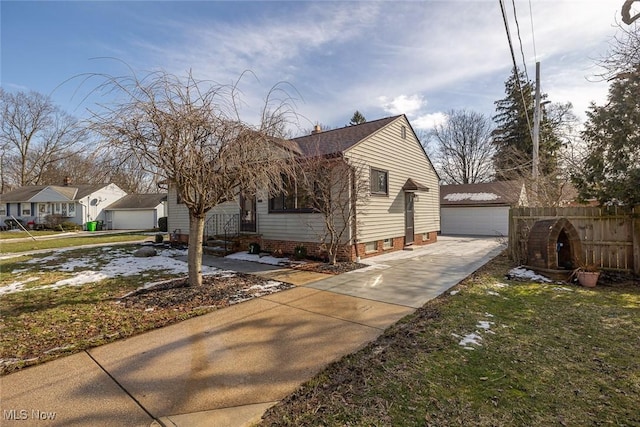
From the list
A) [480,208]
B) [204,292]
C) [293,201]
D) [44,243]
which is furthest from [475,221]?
[44,243]

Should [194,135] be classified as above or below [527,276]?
above

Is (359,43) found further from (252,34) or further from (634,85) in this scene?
(634,85)

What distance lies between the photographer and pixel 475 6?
23.0 feet

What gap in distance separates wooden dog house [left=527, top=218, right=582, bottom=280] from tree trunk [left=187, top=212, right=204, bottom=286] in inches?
316

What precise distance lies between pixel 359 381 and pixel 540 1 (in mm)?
8951

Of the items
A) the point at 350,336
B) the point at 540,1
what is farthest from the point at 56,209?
the point at 540,1

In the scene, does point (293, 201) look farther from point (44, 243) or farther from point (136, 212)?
point (136, 212)

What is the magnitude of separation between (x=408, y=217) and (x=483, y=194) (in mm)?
11795

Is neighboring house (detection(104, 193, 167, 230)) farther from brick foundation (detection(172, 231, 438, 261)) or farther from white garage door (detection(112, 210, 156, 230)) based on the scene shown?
brick foundation (detection(172, 231, 438, 261))

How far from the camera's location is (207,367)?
3.29 metres

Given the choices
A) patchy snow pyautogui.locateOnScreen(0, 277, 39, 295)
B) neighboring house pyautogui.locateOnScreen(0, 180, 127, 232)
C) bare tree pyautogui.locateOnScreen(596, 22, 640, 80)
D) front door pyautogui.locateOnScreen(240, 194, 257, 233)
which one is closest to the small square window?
front door pyautogui.locateOnScreen(240, 194, 257, 233)

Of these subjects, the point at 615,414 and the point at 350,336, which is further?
the point at 350,336

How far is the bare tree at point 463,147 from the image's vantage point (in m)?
34.6

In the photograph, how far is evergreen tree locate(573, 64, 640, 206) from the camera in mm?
6887
